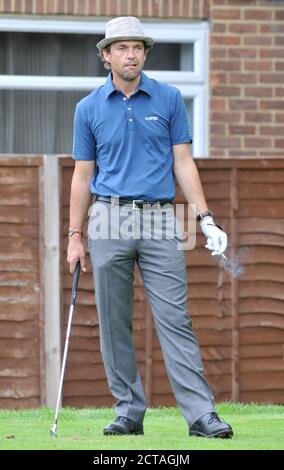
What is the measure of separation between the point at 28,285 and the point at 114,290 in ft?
9.66

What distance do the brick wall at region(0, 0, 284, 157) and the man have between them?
435 centimetres

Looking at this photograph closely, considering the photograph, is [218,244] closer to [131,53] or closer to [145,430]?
[131,53]

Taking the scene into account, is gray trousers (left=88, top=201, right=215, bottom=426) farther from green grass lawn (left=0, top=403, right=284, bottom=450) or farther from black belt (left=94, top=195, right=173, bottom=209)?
green grass lawn (left=0, top=403, right=284, bottom=450)

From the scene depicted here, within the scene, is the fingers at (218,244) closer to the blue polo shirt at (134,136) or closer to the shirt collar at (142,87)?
the blue polo shirt at (134,136)

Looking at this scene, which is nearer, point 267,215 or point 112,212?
point 112,212

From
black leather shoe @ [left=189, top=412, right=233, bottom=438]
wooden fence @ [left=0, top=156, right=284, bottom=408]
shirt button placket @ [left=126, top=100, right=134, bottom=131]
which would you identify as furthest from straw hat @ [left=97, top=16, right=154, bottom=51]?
wooden fence @ [left=0, top=156, right=284, bottom=408]

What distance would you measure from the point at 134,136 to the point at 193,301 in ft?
10.8

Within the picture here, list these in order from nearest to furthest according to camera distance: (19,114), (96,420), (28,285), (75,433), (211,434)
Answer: (211,434)
(75,433)
(96,420)
(28,285)
(19,114)

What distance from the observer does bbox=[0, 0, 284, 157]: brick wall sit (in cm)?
1190

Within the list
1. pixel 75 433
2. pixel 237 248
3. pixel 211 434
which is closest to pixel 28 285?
pixel 237 248

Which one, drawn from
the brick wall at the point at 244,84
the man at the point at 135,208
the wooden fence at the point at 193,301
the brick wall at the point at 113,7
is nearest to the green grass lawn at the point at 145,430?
the man at the point at 135,208

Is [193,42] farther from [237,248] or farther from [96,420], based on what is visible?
[96,420]

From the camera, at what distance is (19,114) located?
12.0m

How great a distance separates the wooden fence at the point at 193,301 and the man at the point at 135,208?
2819 millimetres
